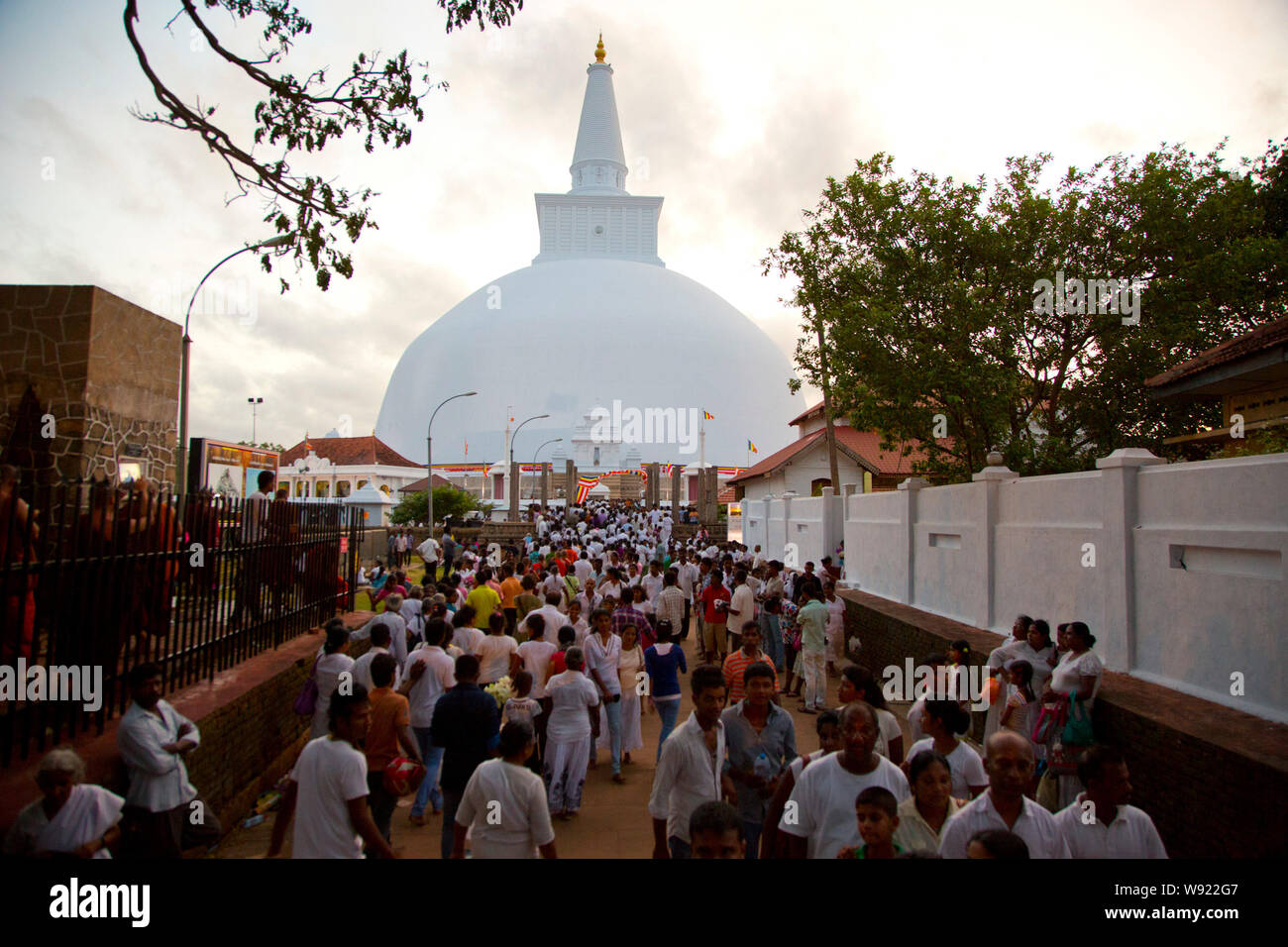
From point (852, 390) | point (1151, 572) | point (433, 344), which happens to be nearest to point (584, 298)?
point (433, 344)

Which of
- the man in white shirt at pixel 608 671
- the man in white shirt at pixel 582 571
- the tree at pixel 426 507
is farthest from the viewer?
the tree at pixel 426 507

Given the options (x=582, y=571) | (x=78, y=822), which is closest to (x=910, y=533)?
(x=582, y=571)

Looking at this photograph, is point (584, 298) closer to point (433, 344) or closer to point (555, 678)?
point (433, 344)

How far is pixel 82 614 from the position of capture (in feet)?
17.3

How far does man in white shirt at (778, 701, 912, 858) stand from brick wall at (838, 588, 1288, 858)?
2.17 metres

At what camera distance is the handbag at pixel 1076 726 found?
5777 mm

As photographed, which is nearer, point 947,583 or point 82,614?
point 82,614

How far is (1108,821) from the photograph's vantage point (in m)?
3.79

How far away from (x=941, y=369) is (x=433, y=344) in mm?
63097

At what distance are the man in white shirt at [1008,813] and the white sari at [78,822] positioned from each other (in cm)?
347

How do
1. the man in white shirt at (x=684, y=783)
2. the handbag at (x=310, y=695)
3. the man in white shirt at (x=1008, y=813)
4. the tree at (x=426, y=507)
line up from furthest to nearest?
the tree at (x=426, y=507) → the handbag at (x=310, y=695) → the man in white shirt at (x=684, y=783) → the man in white shirt at (x=1008, y=813)

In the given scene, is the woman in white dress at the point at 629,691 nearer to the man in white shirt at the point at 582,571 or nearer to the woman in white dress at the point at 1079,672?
the woman in white dress at the point at 1079,672

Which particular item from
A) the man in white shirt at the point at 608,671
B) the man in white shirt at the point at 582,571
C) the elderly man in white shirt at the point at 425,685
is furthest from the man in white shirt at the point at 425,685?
the man in white shirt at the point at 582,571
